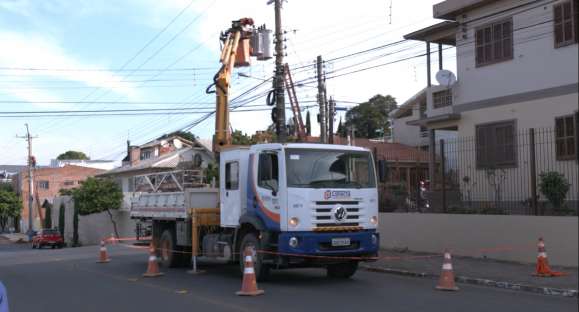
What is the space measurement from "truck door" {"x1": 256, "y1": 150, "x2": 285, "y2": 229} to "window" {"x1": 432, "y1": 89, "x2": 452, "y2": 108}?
10.3 m

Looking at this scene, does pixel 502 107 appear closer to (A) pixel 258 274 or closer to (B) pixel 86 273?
(A) pixel 258 274

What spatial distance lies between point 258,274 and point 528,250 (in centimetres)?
605

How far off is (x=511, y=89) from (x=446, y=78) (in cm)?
1540

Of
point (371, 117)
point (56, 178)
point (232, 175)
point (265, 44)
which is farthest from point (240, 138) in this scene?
point (56, 178)

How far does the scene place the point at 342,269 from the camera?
551 inches

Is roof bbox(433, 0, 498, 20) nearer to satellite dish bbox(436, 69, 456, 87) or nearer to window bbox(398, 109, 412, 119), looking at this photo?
satellite dish bbox(436, 69, 456, 87)

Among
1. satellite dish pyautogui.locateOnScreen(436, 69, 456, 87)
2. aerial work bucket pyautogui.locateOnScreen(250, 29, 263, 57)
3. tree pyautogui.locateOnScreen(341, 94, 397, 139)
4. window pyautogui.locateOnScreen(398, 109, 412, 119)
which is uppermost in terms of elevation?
tree pyautogui.locateOnScreen(341, 94, 397, 139)

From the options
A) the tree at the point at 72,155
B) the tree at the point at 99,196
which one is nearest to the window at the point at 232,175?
the tree at the point at 99,196

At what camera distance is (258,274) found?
42.3 feet

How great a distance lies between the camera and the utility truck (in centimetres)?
1231

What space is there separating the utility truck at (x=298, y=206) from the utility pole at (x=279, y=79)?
7245 millimetres

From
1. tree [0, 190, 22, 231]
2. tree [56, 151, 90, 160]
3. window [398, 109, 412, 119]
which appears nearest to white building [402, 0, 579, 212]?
window [398, 109, 412, 119]

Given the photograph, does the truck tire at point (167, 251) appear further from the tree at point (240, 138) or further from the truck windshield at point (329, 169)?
the tree at point (240, 138)

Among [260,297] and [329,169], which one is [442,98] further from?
[260,297]
